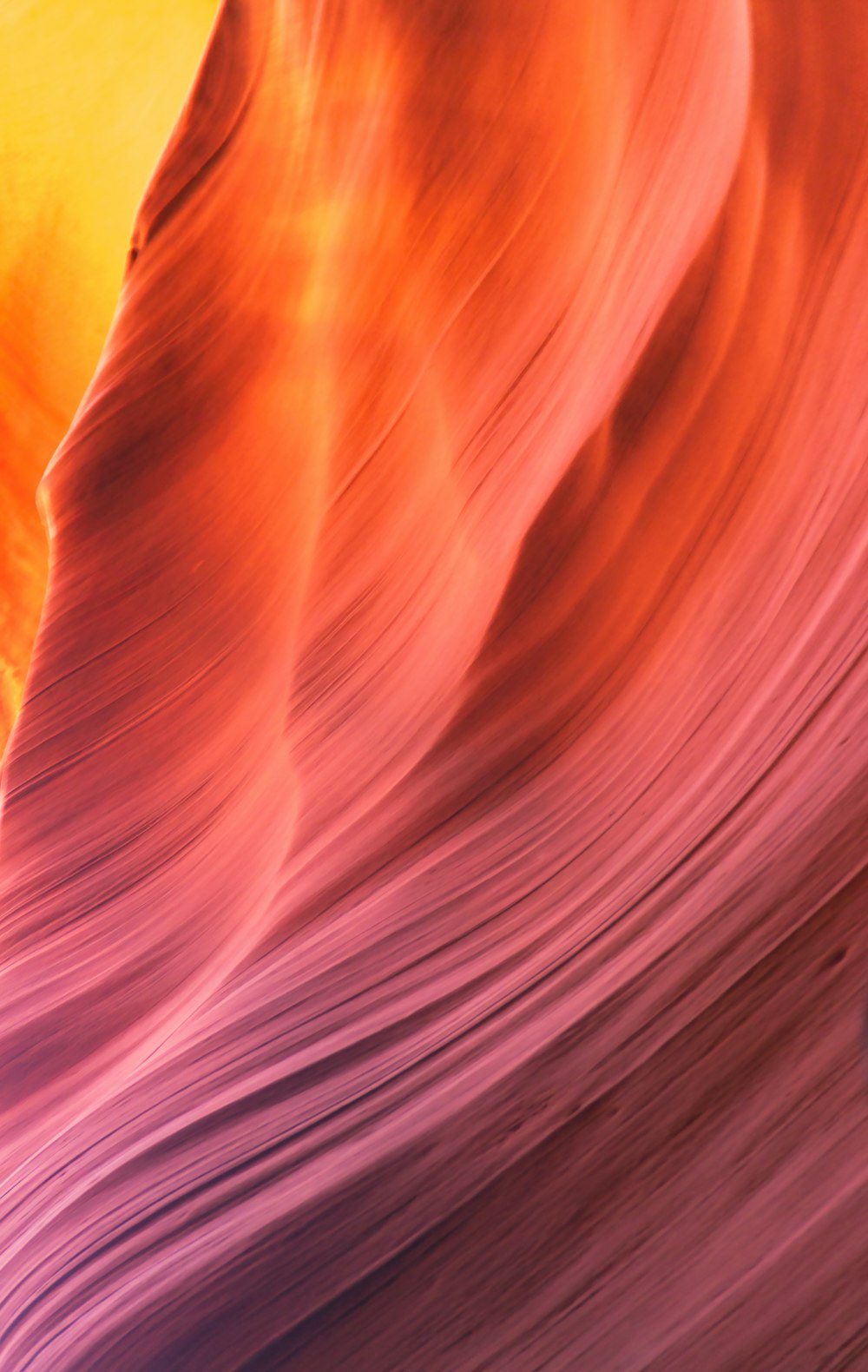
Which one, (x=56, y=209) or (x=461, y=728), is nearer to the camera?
(x=461, y=728)

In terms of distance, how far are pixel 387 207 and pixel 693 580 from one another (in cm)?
41

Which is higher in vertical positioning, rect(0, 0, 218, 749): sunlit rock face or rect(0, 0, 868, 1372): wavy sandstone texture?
rect(0, 0, 218, 749): sunlit rock face

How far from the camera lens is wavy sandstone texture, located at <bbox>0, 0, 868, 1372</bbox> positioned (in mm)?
518

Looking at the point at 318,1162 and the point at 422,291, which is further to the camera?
the point at 422,291

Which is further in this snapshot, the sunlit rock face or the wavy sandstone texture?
the sunlit rock face

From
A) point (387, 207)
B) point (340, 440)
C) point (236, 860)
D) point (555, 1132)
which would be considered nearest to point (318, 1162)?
point (555, 1132)

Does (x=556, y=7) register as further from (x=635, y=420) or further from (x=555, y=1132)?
(x=555, y=1132)

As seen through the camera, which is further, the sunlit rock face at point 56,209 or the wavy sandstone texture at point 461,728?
the sunlit rock face at point 56,209

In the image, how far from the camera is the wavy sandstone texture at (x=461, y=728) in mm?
518

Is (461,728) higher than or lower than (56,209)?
lower

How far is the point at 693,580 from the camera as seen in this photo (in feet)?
2.02

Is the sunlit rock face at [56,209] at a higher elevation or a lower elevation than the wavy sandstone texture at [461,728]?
higher

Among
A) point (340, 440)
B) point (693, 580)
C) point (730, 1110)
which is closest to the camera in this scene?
point (730, 1110)

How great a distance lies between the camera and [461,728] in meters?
0.67
